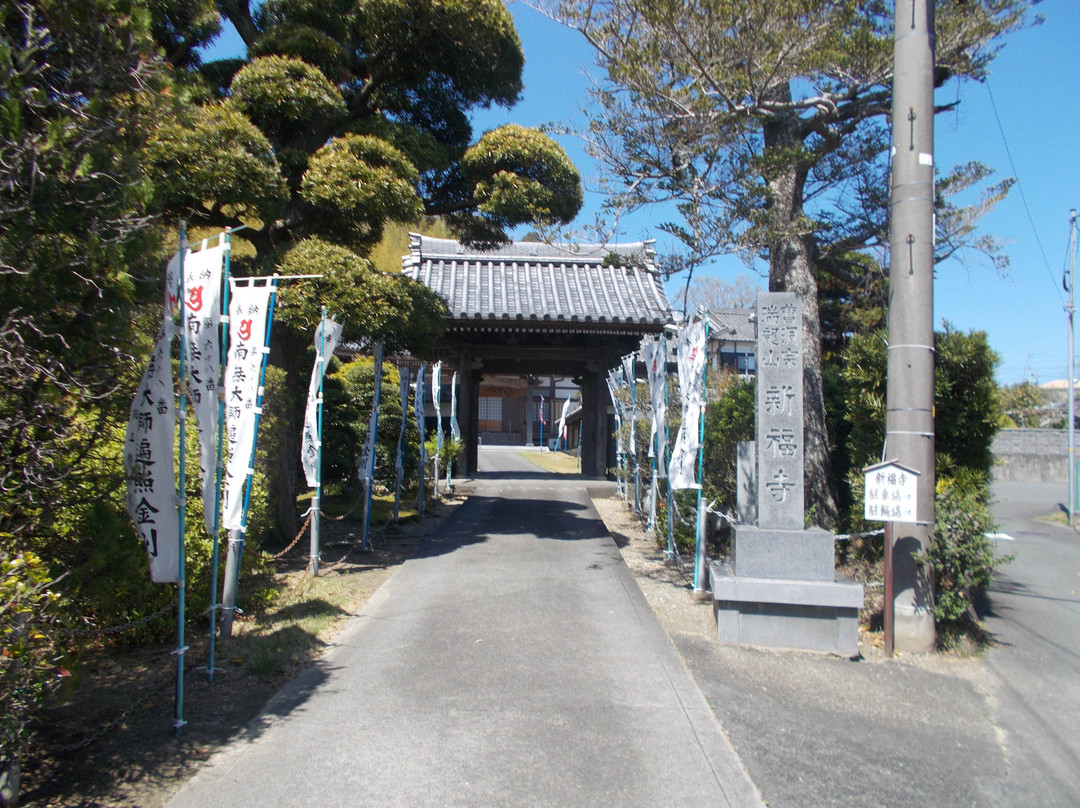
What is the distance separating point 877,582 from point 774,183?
4304mm

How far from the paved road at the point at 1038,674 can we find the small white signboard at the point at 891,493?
1393 millimetres

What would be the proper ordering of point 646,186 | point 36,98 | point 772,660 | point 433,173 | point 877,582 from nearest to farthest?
point 36,98 → point 772,660 → point 877,582 → point 646,186 → point 433,173

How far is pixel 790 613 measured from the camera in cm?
611

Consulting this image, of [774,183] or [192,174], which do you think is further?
[774,183]

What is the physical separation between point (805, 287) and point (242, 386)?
5744 millimetres

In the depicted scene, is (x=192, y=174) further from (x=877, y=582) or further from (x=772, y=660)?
(x=877, y=582)

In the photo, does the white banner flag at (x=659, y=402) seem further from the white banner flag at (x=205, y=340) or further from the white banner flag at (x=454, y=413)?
the white banner flag at (x=454, y=413)

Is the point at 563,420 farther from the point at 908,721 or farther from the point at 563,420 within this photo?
the point at 908,721

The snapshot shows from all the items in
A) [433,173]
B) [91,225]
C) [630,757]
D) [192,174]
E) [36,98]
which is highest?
[433,173]

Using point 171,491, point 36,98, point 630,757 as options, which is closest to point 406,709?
point 630,757

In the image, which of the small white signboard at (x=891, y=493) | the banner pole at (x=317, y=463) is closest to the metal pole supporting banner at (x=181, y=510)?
the banner pole at (x=317, y=463)

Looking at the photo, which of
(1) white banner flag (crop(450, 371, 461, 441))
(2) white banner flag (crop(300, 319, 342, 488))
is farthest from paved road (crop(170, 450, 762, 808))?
(1) white banner flag (crop(450, 371, 461, 441))

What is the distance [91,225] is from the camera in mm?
3488

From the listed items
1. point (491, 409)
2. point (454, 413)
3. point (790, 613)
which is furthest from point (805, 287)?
point (491, 409)
